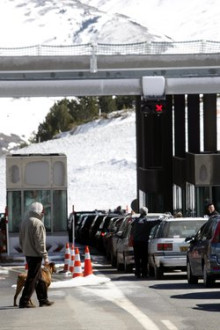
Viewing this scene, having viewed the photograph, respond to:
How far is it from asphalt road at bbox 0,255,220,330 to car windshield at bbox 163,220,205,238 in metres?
1.20

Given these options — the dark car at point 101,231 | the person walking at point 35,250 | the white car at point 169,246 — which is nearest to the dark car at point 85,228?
the dark car at point 101,231

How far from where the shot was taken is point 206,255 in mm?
23859

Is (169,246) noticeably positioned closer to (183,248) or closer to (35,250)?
(183,248)

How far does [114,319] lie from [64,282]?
32.2ft


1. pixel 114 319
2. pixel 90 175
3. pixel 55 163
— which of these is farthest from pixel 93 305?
pixel 90 175

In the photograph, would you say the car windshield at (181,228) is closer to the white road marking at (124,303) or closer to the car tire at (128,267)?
the white road marking at (124,303)

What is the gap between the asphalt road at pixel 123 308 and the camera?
16688mm

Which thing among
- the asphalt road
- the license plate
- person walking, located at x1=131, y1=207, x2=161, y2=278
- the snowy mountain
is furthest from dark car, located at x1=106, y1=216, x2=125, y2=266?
the snowy mountain

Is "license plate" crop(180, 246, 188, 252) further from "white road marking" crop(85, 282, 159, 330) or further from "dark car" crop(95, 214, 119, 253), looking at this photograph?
"dark car" crop(95, 214, 119, 253)

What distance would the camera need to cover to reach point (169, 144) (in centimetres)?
6719

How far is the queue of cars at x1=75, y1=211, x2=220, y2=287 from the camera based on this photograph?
23641 mm

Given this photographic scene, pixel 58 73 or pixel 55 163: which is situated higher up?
pixel 58 73

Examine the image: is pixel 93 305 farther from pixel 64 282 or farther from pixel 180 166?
pixel 180 166

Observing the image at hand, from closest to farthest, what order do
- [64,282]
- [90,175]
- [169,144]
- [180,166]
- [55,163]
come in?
[64,282]
[55,163]
[180,166]
[169,144]
[90,175]
